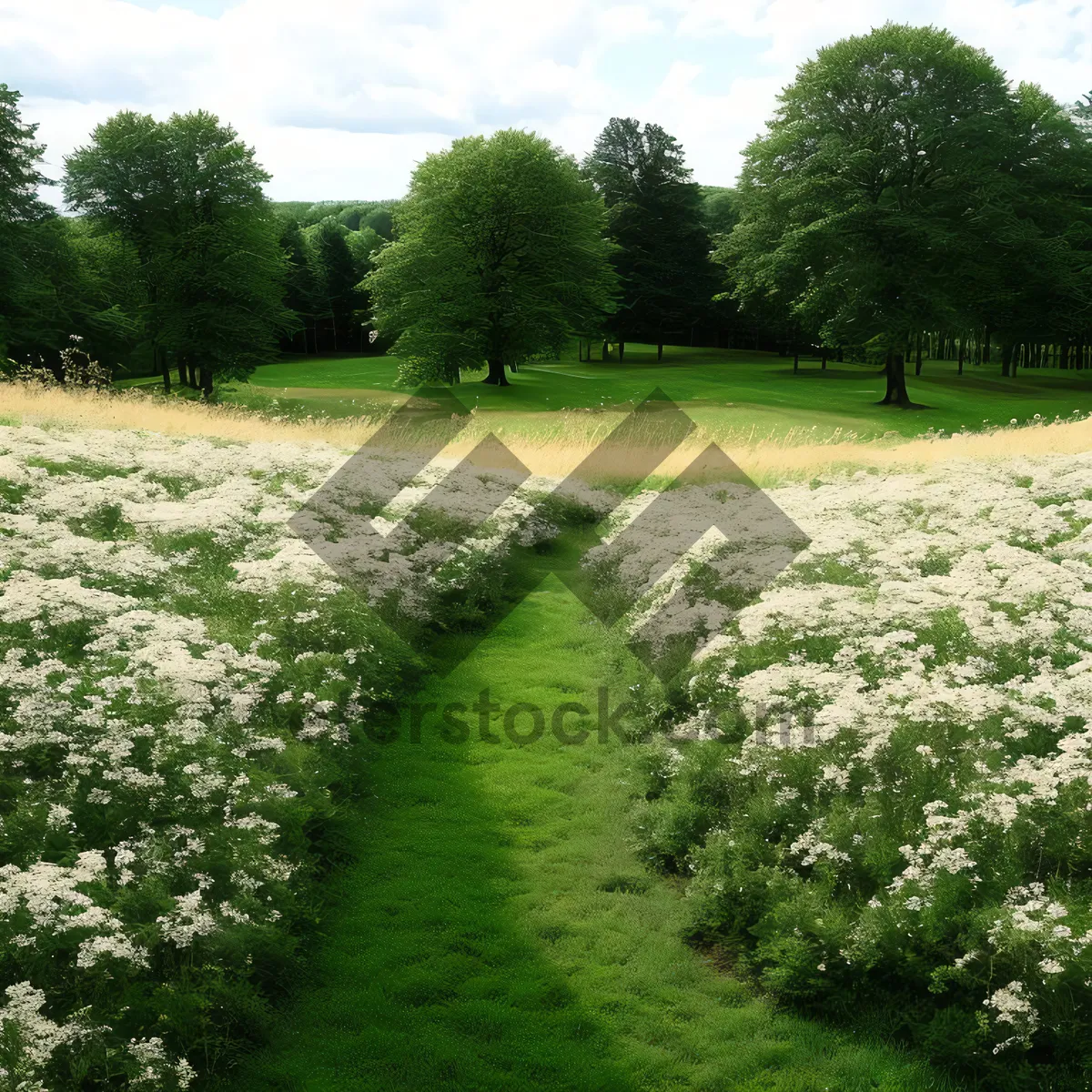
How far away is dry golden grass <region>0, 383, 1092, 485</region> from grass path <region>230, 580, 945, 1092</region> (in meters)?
10.7

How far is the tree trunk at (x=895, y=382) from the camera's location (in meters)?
39.9

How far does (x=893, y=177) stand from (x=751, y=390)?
1147cm

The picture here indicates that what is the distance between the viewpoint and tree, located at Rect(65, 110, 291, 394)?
4094 cm

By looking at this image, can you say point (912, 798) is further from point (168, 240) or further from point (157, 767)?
point (168, 240)

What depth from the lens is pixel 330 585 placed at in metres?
10.2

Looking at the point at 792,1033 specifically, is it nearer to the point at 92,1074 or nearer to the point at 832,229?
the point at 92,1074

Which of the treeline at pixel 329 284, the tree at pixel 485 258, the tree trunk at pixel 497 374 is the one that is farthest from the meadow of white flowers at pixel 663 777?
the treeline at pixel 329 284

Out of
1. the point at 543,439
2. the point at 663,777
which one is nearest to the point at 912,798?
the point at 663,777

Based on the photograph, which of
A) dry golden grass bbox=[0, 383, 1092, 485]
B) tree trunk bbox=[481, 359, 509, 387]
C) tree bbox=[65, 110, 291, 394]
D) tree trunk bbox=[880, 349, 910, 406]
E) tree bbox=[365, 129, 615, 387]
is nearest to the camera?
dry golden grass bbox=[0, 383, 1092, 485]

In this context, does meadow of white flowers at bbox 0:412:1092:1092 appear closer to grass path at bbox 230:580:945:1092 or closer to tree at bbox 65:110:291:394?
grass path at bbox 230:580:945:1092

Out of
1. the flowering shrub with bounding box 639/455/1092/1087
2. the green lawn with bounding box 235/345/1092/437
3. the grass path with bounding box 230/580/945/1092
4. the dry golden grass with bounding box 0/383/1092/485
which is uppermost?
the green lawn with bounding box 235/345/1092/437

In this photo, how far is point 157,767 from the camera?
6531 millimetres

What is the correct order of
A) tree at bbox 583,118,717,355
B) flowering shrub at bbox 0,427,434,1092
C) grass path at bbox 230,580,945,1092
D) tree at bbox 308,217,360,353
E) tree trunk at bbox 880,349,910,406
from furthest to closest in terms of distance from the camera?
1. tree at bbox 308,217,360,353
2. tree at bbox 583,118,717,355
3. tree trunk at bbox 880,349,910,406
4. grass path at bbox 230,580,945,1092
5. flowering shrub at bbox 0,427,434,1092

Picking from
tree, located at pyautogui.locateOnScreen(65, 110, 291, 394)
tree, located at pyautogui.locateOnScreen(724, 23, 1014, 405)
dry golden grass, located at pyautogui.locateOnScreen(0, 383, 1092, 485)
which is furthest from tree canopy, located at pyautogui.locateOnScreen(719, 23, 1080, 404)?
tree, located at pyautogui.locateOnScreen(65, 110, 291, 394)
